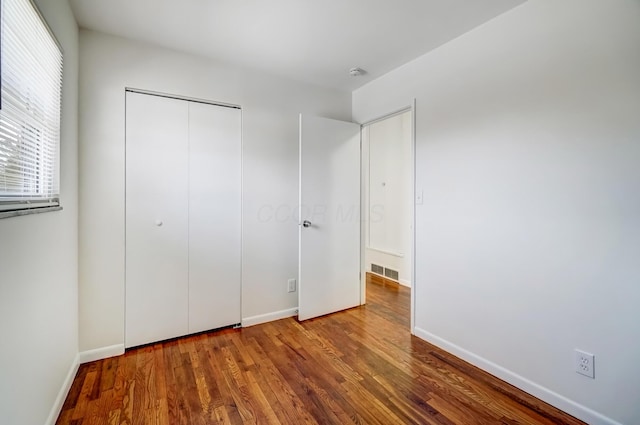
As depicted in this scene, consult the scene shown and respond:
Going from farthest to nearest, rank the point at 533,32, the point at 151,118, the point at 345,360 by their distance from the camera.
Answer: the point at 151,118 → the point at 345,360 → the point at 533,32

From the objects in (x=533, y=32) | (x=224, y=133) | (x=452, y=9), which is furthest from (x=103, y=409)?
(x=533, y=32)

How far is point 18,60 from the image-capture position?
4.02 feet

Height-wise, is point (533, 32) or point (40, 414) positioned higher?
point (533, 32)

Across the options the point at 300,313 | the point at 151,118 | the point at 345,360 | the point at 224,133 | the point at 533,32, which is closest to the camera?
the point at 533,32

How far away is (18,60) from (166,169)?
1.19 meters

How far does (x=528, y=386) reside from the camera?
1.80 meters

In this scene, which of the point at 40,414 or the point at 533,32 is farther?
the point at 533,32

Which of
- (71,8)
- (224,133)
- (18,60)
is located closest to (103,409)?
(18,60)

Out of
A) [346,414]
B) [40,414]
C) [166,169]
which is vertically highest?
[166,169]

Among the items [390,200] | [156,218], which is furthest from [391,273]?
[156,218]

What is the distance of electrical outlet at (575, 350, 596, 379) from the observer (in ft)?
5.12

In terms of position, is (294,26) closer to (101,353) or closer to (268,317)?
(268,317)

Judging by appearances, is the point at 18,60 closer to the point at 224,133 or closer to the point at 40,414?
the point at 224,133

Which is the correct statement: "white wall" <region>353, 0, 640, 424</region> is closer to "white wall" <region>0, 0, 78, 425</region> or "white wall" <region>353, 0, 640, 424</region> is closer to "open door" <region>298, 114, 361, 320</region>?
"open door" <region>298, 114, 361, 320</region>
